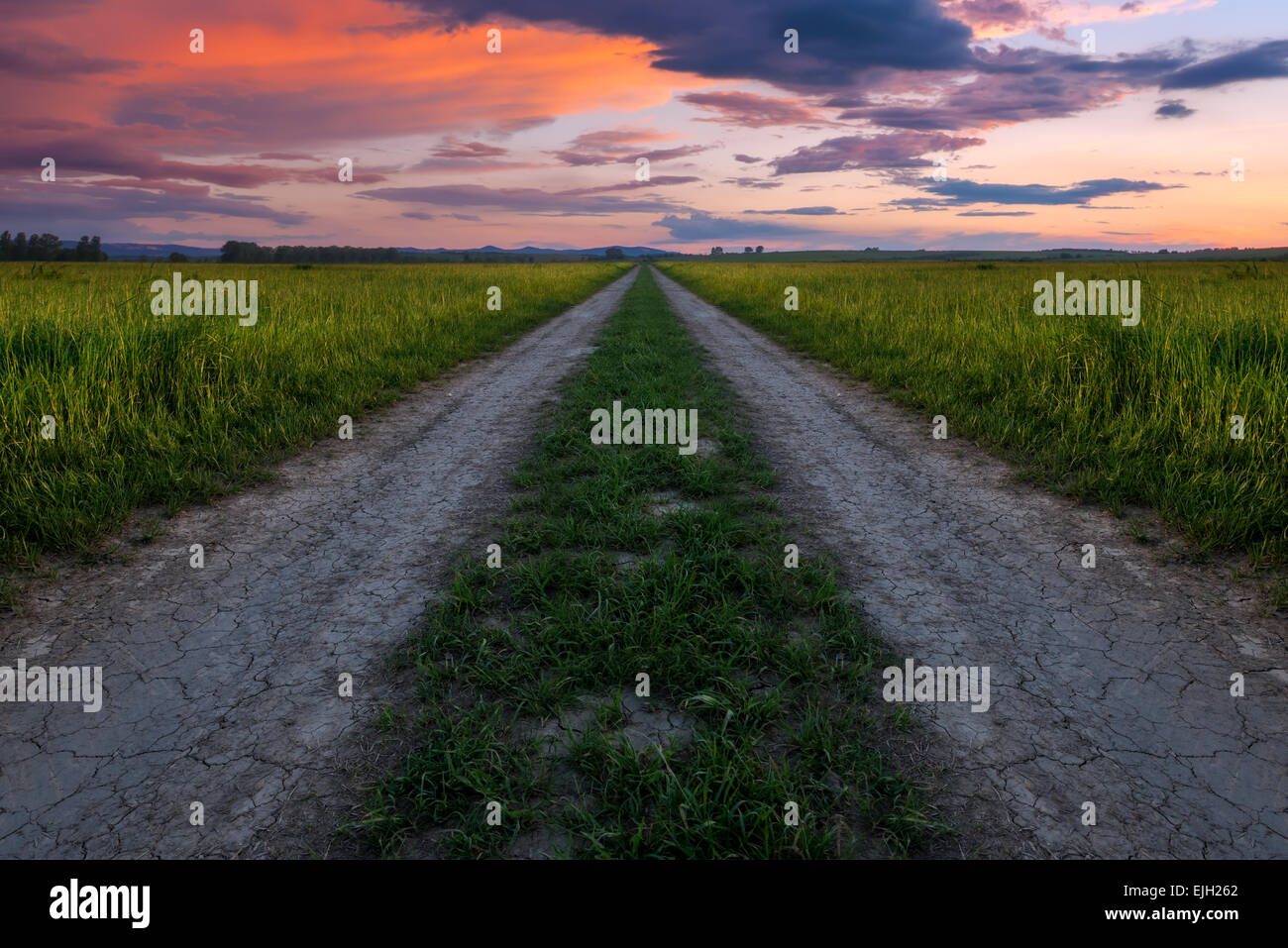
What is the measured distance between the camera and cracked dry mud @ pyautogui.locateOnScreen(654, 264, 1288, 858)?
221 centimetres

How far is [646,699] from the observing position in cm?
273

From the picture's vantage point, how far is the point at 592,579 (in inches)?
143

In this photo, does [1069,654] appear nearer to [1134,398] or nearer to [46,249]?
[1134,398]

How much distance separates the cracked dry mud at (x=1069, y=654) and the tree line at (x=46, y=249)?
289 ft

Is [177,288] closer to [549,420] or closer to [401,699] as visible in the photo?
[549,420]

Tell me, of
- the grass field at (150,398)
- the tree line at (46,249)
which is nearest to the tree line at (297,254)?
the tree line at (46,249)

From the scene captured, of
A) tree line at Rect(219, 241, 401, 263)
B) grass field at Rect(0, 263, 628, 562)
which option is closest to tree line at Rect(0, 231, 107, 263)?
tree line at Rect(219, 241, 401, 263)

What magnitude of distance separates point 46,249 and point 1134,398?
94101 mm

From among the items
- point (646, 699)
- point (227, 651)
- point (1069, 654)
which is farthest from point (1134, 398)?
point (227, 651)

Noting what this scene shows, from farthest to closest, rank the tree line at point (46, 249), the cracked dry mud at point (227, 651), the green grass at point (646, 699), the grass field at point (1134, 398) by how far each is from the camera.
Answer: the tree line at point (46, 249), the grass field at point (1134, 398), the cracked dry mud at point (227, 651), the green grass at point (646, 699)

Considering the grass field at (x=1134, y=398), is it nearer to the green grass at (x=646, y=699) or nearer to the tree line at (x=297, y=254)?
the green grass at (x=646, y=699)

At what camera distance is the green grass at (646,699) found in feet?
6.86
